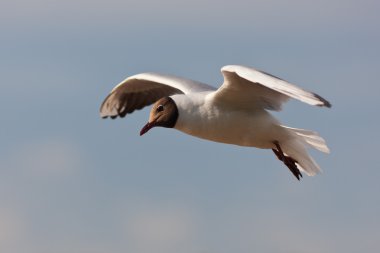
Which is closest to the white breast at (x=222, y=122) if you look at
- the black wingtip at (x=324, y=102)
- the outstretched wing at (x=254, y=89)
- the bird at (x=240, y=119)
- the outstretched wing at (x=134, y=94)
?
the bird at (x=240, y=119)

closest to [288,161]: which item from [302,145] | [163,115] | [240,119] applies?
[302,145]

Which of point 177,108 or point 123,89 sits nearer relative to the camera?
point 177,108

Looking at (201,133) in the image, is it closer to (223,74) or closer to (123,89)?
(223,74)

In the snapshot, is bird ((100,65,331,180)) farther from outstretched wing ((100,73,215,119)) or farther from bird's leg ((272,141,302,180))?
outstretched wing ((100,73,215,119))

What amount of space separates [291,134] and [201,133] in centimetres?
105

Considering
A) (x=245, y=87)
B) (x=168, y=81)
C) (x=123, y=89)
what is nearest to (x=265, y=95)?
(x=245, y=87)

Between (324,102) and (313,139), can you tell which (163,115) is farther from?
(324,102)

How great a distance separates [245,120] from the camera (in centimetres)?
1019

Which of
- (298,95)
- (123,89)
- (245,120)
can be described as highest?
(298,95)

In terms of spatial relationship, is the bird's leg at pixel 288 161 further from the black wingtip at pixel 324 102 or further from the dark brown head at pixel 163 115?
the black wingtip at pixel 324 102

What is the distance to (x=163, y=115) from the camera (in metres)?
10.5

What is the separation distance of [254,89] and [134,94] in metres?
3.42

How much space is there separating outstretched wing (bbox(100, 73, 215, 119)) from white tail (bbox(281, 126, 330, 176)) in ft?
7.08

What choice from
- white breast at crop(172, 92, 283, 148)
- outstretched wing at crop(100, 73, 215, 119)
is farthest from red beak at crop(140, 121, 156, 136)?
outstretched wing at crop(100, 73, 215, 119)
